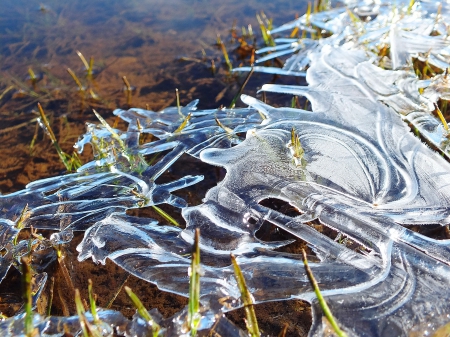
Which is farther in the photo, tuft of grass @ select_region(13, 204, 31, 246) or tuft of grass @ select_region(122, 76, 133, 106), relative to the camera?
tuft of grass @ select_region(122, 76, 133, 106)

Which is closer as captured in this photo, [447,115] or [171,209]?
[171,209]

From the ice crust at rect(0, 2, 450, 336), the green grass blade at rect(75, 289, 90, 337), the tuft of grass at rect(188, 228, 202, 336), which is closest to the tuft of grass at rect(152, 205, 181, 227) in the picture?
the ice crust at rect(0, 2, 450, 336)

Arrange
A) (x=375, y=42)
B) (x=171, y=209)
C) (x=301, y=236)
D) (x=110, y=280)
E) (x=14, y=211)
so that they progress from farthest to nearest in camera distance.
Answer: (x=375, y=42), (x=171, y=209), (x=14, y=211), (x=110, y=280), (x=301, y=236)

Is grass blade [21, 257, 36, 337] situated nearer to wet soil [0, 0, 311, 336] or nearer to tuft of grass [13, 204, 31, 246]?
wet soil [0, 0, 311, 336]

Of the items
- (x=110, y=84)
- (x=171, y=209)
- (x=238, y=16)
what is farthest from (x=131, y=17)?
(x=171, y=209)

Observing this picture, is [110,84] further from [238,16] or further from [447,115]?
[447,115]

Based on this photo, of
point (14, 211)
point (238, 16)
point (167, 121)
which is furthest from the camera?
point (238, 16)

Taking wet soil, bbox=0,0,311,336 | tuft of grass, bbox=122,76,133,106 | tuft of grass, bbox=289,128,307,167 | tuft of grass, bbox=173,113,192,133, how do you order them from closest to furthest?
1. wet soil, bbox=0,0,311,336
2. tuft of grass, bbox=289,128,307,167
3. tuft of grass, bbox=173,113,192,133
4. tuft of grass, bbox=122,76,133,106

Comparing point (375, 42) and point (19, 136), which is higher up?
point (375, 42)
